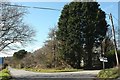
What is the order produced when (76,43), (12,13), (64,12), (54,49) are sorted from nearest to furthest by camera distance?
1. (12,13)
2. (76,43)
3. (64,12)
4. (54,49)

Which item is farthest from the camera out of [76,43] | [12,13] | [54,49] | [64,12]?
[54,49]

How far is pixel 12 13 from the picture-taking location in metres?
36.8

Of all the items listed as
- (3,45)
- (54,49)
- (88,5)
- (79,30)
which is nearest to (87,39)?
(79,30)

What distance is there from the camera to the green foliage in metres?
48.6

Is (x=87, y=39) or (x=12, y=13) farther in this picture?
(x=87, y=39)

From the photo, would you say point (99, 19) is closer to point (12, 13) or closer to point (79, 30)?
point (79, 30)

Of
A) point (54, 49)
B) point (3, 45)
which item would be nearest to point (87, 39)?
point (54, 49)

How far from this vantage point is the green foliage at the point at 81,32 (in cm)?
4856

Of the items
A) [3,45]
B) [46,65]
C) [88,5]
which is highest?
[88,5]

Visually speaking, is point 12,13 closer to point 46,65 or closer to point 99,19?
point 99,19

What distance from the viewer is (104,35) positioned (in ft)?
167

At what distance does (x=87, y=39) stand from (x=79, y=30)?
2.06 meters

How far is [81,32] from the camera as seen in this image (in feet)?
160

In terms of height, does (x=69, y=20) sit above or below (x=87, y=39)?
above
